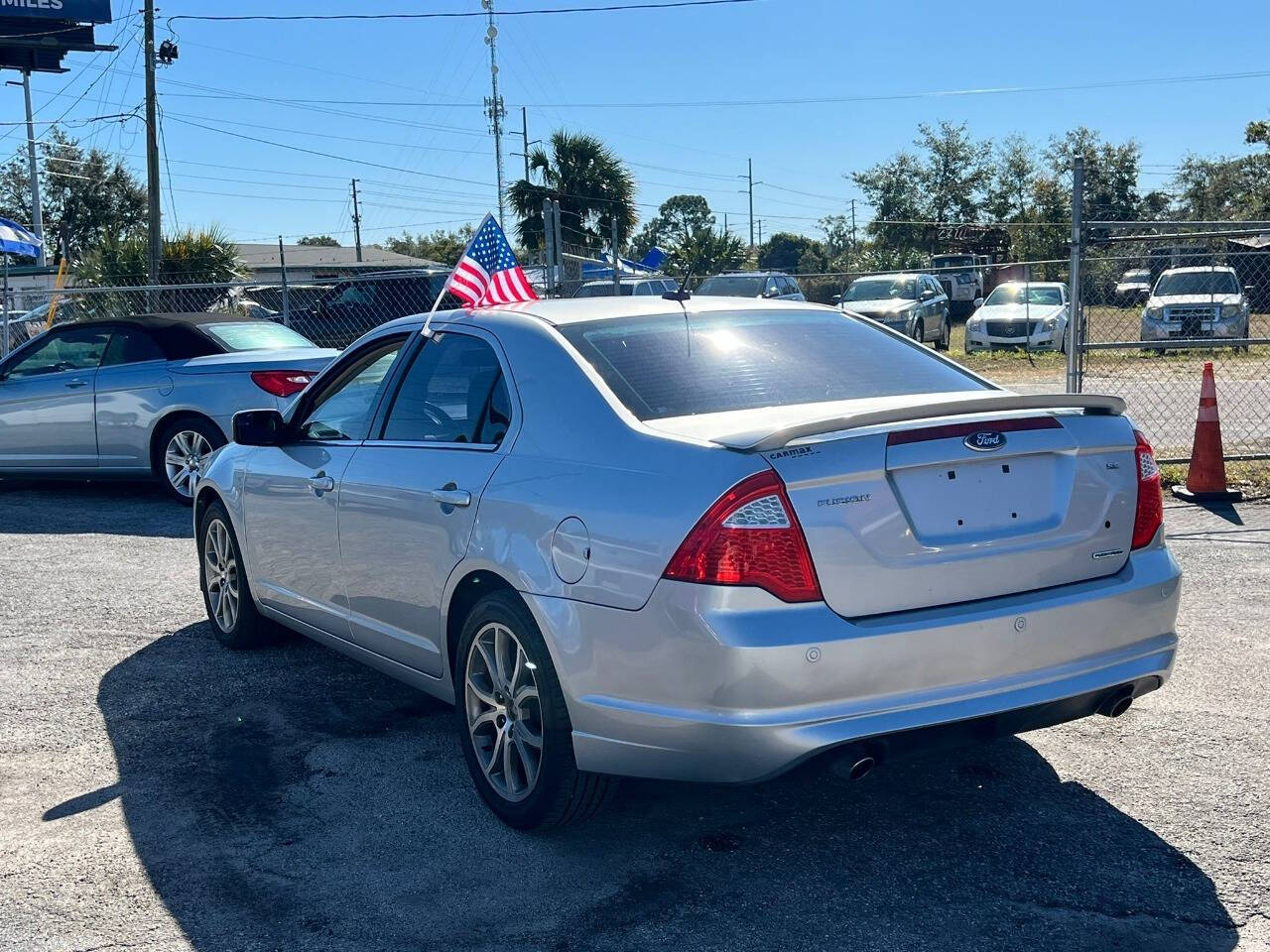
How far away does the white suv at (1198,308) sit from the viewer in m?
13.0

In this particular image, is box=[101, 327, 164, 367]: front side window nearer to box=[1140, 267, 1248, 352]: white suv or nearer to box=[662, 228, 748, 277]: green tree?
box=[1140, 267, 1248, 352]: white suv

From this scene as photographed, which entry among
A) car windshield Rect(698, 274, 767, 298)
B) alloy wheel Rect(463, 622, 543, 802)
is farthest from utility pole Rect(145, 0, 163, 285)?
alloy wheel Rect(463, 622, 543, 802)

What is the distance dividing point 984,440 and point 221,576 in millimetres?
4018

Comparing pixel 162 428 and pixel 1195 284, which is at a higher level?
pixel 1195 284

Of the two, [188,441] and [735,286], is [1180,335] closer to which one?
[735,286]

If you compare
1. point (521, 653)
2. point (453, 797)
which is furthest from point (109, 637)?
point (521, 653)

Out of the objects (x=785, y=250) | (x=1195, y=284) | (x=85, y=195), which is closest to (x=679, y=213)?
(x=785, y=250)

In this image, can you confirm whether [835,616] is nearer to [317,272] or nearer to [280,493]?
[280,493]

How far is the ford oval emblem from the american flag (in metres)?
2.66

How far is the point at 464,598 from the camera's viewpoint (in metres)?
4.22

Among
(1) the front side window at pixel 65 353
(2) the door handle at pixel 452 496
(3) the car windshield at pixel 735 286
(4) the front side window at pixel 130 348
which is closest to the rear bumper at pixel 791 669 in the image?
(2) the door handle at pixel 452 496

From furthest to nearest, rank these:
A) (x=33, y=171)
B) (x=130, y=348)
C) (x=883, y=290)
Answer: (x=33, y=171), (x=883, y=290), (x=130, y=348)

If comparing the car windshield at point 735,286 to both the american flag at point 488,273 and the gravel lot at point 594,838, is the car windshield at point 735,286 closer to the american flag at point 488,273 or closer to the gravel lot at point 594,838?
the american flag at point 488,273

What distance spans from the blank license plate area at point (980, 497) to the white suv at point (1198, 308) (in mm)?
9311
